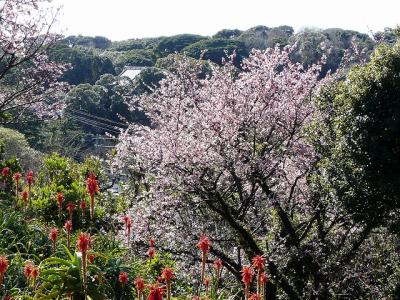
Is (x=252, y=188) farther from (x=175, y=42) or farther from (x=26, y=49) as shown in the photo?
(x=175, y=42)

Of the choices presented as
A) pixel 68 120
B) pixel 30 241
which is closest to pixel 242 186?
pixel 30 241

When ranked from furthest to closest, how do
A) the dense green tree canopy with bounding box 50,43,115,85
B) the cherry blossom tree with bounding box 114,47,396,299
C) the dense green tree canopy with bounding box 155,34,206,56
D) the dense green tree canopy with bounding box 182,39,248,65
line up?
the dense green tree canopy with bounding box 155,34,206,56
the dense green tree canopy with bounding box 182,39,248,65
the dense green tree canopy with bounding box 50,43,115,85
the cherry blossom tree with bounding box 114,47,396,299

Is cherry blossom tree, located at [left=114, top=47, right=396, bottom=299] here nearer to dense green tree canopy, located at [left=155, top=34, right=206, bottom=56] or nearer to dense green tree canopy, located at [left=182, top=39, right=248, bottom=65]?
dense green tree canopy, located at [left=182, top=39, right=248, bottom=65]

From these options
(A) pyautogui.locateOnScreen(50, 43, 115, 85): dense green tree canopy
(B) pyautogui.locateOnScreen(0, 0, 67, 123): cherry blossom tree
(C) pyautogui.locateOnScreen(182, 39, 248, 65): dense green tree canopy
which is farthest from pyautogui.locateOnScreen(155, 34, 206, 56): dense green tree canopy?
(B) pyautogui.locateOnScreen(0, 0, 67, 123): cherry blossom tree

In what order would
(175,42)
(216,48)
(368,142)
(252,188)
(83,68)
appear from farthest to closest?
(175,42)
(216,48)
(83,68)
(252,188)
(368,142)

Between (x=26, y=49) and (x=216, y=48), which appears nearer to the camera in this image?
(x=26, y=49)

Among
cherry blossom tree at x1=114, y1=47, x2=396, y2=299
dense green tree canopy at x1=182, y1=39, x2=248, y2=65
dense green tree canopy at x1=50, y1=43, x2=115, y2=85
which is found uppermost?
dense green tree canopy at x1=182, y1=39, x2=248, y2=65

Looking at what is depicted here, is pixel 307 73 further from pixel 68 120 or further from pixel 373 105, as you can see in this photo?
pixel 68 120

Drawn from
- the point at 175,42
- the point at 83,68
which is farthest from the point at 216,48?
the point at 83,68

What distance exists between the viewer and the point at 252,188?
28.3ft

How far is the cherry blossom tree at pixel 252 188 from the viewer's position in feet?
27.2

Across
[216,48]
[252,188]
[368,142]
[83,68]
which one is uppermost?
[216,48]

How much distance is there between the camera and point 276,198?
8.53 meters

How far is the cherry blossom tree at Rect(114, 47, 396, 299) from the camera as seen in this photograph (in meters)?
8.30
